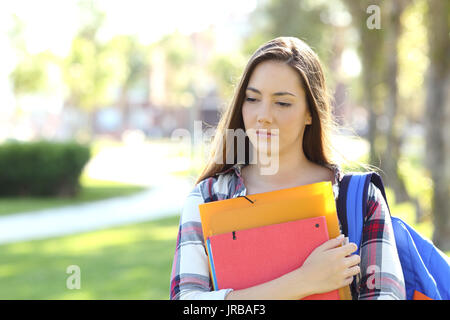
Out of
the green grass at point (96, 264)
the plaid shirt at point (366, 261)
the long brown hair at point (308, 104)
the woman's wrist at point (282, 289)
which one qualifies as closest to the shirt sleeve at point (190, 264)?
the plaid shirt at point (366, 261)

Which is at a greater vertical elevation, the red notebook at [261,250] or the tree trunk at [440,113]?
the tree trunk at [440,113]

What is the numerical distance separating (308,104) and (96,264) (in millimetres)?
6331

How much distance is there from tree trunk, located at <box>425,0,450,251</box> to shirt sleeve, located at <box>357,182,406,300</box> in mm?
5697

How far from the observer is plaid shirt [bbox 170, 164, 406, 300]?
5.18 ft

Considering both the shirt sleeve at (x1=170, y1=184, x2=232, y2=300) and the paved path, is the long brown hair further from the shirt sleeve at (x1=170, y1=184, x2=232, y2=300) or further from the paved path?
the paved path

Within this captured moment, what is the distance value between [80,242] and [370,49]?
8372 mm

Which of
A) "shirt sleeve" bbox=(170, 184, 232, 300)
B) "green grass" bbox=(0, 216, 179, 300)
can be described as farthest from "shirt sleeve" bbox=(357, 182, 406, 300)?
"green grass" bbox=(0, 216, 179, 300)

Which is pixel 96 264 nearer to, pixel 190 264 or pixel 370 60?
pixel 190 264

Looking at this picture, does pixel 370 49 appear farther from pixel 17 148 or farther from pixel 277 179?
pixel 277 179

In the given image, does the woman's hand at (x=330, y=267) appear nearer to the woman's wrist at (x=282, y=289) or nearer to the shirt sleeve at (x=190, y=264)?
the woman's wrist at (x=282, y=289)

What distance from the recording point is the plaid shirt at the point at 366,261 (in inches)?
62.1

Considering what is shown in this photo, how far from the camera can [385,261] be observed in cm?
160

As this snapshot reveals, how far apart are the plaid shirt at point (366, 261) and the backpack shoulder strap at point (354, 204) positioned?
0.08 ft
